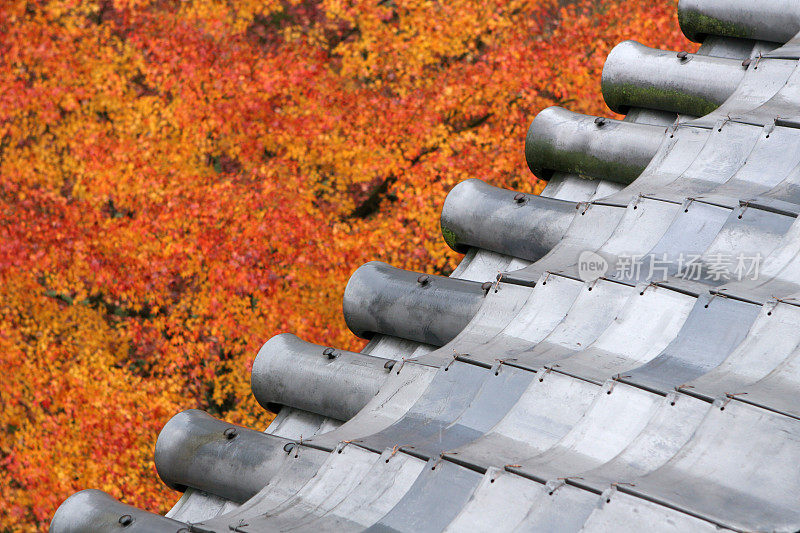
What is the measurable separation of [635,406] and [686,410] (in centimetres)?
31

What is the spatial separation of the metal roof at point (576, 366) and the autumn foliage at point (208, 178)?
9.61 meters

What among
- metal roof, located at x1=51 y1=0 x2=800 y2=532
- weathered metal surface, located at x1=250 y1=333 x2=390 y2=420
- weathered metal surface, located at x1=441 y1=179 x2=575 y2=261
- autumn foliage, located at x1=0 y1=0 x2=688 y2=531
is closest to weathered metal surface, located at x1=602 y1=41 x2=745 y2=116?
metal roof, located at x1=51 y1=0 x2=800 y2=532

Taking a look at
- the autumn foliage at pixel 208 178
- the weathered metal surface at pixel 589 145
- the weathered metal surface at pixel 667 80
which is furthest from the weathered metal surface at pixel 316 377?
the autumn foliage at pixel 208 178

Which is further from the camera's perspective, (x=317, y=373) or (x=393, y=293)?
(x=393, y=293)

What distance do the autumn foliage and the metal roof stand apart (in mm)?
9612

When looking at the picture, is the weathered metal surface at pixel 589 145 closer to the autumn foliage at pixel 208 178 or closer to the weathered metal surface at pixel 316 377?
the weathered metal surface at pixel 316 377

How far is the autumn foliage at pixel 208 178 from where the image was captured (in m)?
18.4

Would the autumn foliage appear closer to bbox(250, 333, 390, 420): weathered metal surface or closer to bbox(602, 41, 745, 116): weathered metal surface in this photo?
bbox(602, 41, 745, 116): weathered metal surface

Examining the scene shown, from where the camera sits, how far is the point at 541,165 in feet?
32.8

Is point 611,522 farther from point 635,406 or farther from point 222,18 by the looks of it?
point 222,18

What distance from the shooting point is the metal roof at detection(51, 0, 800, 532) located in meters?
5.04

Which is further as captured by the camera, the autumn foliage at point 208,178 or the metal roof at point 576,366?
the autumn foliage at point 208,178

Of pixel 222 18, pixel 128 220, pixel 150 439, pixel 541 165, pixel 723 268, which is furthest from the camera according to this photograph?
pixel 222 18

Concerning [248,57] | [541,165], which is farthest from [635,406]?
[248,57]
